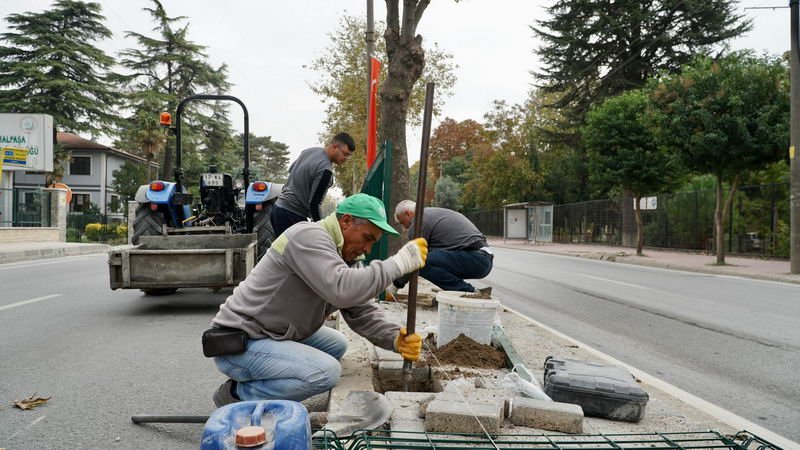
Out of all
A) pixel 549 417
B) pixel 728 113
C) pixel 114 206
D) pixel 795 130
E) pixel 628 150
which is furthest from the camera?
pixel 114 206

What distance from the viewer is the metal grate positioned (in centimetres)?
245

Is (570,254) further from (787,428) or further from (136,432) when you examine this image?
(136,432)

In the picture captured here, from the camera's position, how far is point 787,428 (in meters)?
3.57

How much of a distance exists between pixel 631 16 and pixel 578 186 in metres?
12.2

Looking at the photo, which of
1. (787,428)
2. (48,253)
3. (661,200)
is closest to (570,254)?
(661,200)

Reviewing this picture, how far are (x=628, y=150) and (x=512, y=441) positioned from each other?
844 inches

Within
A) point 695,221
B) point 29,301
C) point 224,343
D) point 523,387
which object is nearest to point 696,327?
point 523,387

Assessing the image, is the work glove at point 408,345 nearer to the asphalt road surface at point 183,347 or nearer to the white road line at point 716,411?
the asphalt road surface at point 183,347

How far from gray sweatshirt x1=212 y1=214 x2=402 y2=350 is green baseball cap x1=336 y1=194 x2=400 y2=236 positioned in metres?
0.16

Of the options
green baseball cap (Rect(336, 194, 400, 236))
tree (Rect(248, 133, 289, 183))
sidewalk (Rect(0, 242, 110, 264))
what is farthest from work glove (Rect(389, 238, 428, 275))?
tree (Rect(248, 133, 289, 183))

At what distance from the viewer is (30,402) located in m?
3.62

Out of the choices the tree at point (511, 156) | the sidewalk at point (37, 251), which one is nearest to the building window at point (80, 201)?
the sidewalk at point (37, 251)

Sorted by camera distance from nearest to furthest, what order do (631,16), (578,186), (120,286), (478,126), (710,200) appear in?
1. (120,286)
2. (710,200)
3. (631,16)
4. (578,186)
5. (478,126)

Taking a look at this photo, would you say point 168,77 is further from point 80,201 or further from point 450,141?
point 450,141
